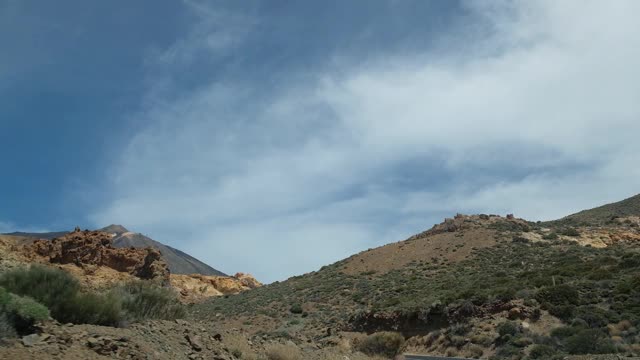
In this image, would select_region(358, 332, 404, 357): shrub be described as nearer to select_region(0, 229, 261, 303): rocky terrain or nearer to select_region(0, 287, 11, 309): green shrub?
select_region(0, 287, 11, 309): green shrub

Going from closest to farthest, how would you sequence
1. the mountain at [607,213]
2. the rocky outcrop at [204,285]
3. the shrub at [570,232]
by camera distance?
the shrub at [570,232] < the mountain at [607,213] < the rocky outcrop at [204,285]

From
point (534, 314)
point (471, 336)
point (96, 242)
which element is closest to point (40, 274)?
point (471, 336)

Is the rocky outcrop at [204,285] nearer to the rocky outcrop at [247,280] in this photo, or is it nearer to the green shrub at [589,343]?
the rocky outcrop at [247,280]

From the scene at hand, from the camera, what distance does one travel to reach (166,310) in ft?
55.7

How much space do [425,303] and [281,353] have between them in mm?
27694

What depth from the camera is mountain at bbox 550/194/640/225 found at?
8612 centimetres

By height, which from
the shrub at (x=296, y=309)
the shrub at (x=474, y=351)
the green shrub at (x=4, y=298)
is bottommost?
the shrub at (x=474, y=351)

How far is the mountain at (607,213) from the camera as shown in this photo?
283ft

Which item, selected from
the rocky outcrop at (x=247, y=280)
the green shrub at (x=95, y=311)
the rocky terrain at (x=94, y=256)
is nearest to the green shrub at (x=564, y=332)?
the green shrub at (x=95, y=311)

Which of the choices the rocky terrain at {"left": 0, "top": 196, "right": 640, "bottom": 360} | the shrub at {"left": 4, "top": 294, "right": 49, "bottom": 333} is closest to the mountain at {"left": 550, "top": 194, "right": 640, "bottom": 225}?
the rocky terrain at {"left": 0, "top": 196, "right": 640, "bottom": 360}

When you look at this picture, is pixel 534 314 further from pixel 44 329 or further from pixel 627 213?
pixel 627 213

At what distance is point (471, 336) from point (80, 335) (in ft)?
93.1

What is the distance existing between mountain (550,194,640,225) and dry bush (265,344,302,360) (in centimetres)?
7611

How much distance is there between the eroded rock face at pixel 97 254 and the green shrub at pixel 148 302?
39477mm
